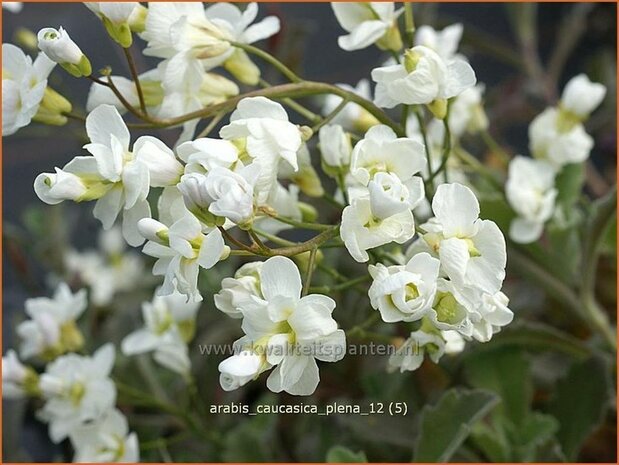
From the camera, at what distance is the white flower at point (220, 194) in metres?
0.32

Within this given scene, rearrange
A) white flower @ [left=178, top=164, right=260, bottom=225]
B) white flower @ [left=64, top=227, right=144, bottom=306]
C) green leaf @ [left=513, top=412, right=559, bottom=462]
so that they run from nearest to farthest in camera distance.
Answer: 1. white flower @ [left=178, top=164, right=260, bottom=225]
2. green leaf @ [left=513, top=412, right=559, bottom=462]
3. white flower @ [left=64, top=227, right=144, bottom=306]

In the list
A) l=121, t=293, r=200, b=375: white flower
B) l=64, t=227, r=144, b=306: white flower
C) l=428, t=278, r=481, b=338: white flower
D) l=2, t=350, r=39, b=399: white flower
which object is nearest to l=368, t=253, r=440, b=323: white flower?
l=428, t=278, r=481, b=338: white flower

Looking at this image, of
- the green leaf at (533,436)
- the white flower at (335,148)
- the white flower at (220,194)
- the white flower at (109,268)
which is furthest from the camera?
the white flower at (109,268)

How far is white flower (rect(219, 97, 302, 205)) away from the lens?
0.35 m

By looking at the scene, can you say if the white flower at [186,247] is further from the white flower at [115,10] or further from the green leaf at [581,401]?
the green leaf at [581,401]

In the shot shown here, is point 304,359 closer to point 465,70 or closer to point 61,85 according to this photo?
point 465,70

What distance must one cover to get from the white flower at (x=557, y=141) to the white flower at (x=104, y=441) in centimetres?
38

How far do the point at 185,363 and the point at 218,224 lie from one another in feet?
0.84

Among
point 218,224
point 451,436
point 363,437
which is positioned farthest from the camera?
point 363,437

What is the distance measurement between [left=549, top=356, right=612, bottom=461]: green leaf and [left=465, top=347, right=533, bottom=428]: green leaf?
28 millimetres

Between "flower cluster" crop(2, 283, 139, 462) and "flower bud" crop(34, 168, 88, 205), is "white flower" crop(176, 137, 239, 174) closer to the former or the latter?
"flower bud" crop(34, 168, 88, 205)

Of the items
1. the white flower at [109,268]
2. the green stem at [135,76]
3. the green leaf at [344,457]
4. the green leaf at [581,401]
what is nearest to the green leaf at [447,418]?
the green leaf at [344,457]

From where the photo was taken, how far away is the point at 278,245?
396 millimetres

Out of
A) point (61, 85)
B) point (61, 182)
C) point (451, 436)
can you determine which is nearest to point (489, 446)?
point (451, 436)
